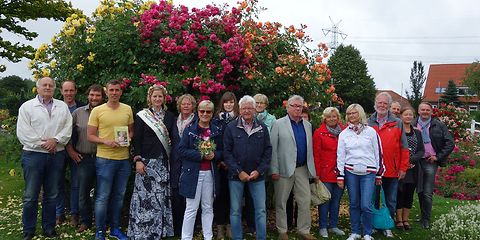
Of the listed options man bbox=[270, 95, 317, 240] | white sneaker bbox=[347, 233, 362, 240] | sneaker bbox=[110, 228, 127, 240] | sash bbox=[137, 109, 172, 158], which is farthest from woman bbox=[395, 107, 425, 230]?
sneaker bbox=[110, 228, 127, 240]

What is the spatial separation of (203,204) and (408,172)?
3169 millimetres

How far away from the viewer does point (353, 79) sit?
116 ft

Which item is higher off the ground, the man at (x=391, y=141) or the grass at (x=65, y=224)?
the man at (x=391, y=141)

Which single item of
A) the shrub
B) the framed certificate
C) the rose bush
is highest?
the rose bush

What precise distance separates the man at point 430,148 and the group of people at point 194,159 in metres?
0.73

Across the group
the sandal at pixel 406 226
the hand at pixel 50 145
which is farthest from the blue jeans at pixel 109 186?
the sandal at pixel 406 226

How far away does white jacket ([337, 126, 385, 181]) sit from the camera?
571cm

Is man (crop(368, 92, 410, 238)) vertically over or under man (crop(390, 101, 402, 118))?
under

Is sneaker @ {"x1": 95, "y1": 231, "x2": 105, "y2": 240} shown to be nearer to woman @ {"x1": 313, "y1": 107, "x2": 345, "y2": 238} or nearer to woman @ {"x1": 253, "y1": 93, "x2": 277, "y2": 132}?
woman @ {"x1": 253, "y1": 93, "x2": 277, "y2": 132}

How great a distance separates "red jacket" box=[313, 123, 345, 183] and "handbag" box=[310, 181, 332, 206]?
14 centimetres

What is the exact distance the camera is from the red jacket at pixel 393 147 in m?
6.11

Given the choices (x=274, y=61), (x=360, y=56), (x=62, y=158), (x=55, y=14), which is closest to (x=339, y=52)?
(x=360, y=56)

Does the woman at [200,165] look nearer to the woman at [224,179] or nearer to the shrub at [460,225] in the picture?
the woman at [224,179]

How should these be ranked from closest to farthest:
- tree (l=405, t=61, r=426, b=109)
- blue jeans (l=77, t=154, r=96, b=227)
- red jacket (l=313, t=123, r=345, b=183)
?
blue jeans (l=77, t=154, r=96, b=227), red jacket (l=313, t=123, r=345, b=183), tree (l=405, t=61, r=426, b=109)
